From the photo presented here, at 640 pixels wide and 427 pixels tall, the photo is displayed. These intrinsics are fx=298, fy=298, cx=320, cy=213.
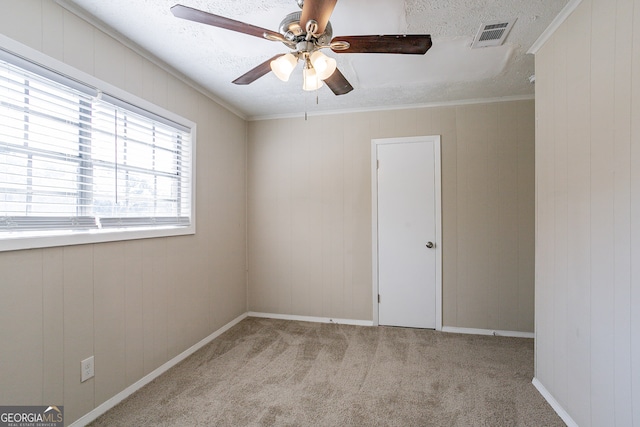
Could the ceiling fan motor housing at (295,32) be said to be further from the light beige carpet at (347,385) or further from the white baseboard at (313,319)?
the white baseboard at (313,319)

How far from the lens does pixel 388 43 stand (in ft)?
4.83

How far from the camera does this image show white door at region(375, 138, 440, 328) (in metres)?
3.36

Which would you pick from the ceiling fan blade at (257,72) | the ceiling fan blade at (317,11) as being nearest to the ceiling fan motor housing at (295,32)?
the ceiling fan blade at (317,11)

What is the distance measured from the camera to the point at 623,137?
1395mm

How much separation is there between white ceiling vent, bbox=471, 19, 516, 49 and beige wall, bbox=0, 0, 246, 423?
2.43 m

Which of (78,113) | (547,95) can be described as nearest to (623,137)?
(547,95)

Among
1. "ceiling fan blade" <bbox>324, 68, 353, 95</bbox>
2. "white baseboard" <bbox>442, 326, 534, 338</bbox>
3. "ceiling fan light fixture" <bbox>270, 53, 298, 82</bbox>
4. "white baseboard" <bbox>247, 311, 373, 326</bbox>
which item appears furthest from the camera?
"white baseboard" <bbox>247, 311, 373, 326</bbox>

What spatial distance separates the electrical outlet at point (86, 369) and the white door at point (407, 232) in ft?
8.80

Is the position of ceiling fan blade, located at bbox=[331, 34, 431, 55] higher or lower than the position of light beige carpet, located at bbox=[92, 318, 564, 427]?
higher

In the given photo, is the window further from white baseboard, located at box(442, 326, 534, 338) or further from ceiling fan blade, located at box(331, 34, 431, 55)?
white baseboard, located at box(442, 326, 534, 338)

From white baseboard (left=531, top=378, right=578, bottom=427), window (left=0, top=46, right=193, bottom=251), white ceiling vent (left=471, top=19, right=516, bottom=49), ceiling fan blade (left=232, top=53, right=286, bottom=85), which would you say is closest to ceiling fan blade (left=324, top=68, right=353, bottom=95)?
ceiling fan blade (left=232, top=53, right=286, bottom=85)

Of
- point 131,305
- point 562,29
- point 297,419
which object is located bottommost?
point 297,419

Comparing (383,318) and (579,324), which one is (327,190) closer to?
(383,318)

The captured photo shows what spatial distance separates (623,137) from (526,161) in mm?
1905
